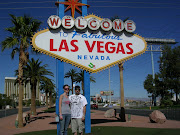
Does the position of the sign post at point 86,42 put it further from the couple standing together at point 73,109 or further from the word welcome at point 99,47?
the couple standing together at point 73,109

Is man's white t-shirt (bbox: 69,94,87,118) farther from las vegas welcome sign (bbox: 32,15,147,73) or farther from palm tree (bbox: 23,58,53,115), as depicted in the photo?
palm tree (bbox: 23,58,53,115)

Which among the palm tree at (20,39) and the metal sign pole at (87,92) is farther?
the palm tree at (20,39)

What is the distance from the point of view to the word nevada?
34.6 feet

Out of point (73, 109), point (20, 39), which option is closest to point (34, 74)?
point (20, 39)

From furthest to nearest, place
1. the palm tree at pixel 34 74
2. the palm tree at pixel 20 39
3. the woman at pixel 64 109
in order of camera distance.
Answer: the palm tree at pixel 34 74
the palm tree at pixel 20 39
the woman at pixel 64 109

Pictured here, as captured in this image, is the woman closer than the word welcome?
Yes

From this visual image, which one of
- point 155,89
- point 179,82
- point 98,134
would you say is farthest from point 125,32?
point 155,89

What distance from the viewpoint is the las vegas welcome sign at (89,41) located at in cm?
1055

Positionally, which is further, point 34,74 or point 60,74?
point 34,74

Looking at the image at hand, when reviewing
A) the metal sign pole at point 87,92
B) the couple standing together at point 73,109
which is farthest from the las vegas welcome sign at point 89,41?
the couple standing together at point 73,109

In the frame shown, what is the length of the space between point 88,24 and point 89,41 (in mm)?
880

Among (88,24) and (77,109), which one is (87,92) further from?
(77,109)

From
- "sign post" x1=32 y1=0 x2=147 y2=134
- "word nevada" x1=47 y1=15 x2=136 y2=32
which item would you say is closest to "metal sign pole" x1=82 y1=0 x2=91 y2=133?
"sign post" x1=32 y1=0 x2=147 y2=134

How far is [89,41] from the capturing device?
440 inches
